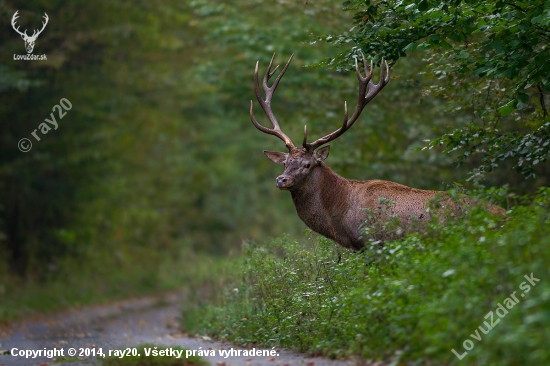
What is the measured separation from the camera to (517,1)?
31.5ft

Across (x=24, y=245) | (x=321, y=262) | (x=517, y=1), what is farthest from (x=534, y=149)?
(x=24, y=245)

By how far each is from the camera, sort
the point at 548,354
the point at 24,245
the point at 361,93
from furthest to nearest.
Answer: the point at 24,245, the point at 361,93, the point at 548,354

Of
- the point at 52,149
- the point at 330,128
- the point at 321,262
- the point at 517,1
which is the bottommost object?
the point at 321,262

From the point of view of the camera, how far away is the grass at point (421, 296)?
6.07 m

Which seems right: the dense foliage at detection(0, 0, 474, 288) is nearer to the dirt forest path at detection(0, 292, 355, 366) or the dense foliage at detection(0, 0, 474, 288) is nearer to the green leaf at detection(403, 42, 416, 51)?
the dirt forest path at detection(0, 292, 355, 366)

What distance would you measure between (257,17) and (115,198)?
319 inches

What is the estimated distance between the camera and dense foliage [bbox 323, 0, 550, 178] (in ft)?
31.0

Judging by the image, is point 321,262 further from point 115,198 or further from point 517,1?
point 115,198

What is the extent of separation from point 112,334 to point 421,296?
9.40 metres

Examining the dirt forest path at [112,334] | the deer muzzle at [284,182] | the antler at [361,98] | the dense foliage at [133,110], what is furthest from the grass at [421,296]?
the dense foliage at [133,110]

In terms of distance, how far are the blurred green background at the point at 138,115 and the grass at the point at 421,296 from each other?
4.31 meters

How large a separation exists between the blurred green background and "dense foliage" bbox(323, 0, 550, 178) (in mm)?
3604

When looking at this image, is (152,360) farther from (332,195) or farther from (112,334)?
(112,334)

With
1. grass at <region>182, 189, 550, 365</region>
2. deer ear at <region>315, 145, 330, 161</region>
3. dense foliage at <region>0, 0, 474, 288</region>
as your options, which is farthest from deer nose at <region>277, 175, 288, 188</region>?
dense foliage at <region>0, 0, 474, 288</region>
